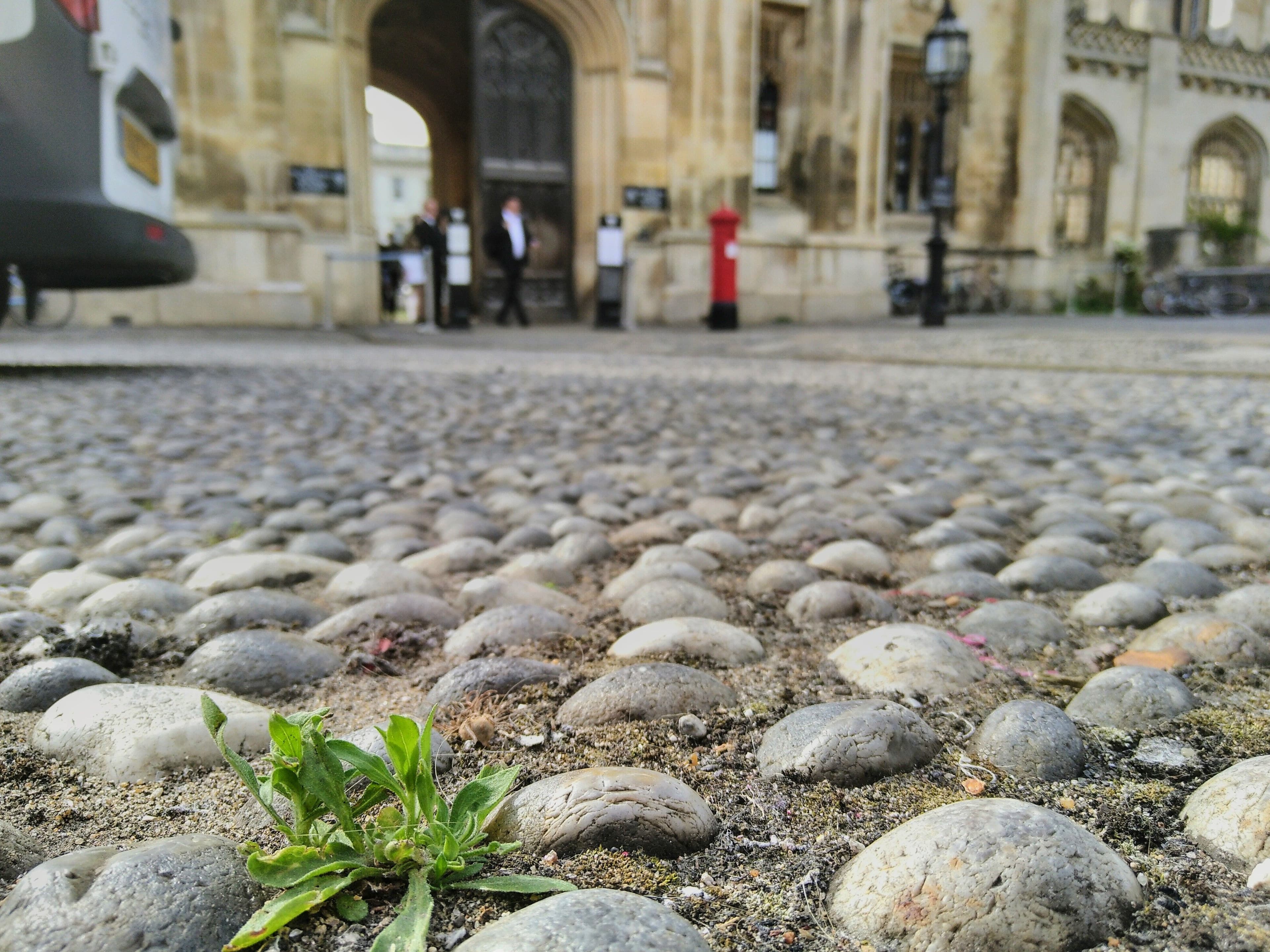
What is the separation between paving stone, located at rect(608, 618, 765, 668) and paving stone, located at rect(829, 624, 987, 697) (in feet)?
0.43

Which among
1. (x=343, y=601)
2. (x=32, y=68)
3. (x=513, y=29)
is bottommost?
(x=343, y=601)

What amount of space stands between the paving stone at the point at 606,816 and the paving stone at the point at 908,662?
1.49 feet

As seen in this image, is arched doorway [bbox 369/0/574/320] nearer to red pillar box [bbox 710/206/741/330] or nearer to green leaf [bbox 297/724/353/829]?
red pillar box [bbox 710/206/741/330]

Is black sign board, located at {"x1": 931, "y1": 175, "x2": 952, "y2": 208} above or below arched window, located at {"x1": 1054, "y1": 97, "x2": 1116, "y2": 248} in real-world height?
below

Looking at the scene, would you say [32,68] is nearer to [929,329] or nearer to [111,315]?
[111,315]

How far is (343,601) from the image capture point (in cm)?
180

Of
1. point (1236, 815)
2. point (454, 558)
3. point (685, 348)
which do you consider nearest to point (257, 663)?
point (454, 558)

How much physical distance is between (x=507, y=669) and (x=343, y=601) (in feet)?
1.91

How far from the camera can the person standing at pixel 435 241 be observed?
12.5m

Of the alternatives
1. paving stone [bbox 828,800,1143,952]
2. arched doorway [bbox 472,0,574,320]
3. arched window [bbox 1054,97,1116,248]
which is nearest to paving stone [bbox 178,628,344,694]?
paving stone [bbox 828,800,1143,952]

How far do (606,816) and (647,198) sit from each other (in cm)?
1386

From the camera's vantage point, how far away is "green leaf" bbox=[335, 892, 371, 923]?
782mm

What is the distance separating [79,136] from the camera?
4.48 m

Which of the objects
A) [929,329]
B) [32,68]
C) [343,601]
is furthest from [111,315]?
[343,601]
